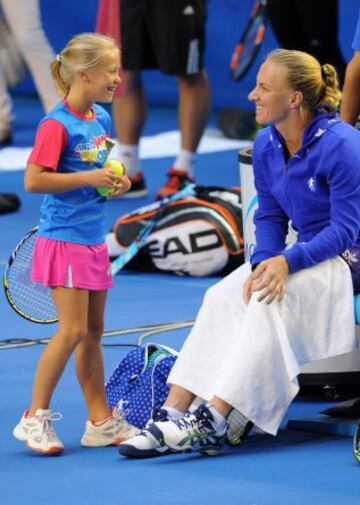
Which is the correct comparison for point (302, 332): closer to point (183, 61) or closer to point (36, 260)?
point (36, 260)

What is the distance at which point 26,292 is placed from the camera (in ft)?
16.0

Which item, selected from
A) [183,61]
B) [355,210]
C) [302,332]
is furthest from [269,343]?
[183,61]

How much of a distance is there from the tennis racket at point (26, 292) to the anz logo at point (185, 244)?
2.19m

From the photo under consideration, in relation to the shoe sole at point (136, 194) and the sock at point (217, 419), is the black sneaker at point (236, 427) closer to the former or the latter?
the sock at point (217, 419)

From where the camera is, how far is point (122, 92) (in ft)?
28.7

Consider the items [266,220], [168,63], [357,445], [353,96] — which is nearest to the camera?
[357,445]

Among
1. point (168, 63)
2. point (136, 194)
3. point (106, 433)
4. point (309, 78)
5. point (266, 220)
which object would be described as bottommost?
point (136, 194)

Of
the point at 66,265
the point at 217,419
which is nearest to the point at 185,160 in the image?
the point at 66,265

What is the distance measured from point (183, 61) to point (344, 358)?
3.82 m

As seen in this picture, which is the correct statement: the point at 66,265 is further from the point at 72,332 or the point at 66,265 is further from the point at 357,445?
the point at 357,445

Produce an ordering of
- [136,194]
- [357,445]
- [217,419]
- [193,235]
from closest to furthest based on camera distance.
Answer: [357,445] → [217,419] → [193,235] → [136,194]

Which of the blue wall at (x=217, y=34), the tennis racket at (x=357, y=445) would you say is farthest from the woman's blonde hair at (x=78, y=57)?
the blue wall at (x=217, y=34)

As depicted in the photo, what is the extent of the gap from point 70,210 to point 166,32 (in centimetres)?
414

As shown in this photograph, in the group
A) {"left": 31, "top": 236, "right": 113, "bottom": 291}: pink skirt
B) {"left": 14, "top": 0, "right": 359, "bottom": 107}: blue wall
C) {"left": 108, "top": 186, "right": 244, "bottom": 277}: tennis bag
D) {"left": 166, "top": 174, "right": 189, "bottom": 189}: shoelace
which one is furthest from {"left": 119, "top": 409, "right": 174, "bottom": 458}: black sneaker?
{"left": 14, "top": 0, "right": 359, "bottom": 107}: blue wall
